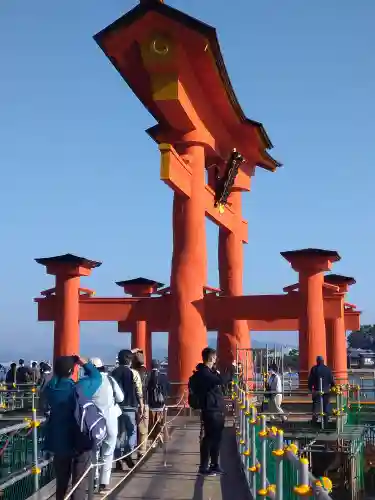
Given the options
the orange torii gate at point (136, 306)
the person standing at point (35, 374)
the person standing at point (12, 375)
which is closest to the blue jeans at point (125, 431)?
the orange torii gate at point (136, 306)

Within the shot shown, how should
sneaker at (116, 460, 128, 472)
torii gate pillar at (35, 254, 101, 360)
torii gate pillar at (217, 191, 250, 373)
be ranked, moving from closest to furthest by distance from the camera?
sneaker at (116, 460, 128, 472)
torii gate pillar at (35, 254, 101, 360)
torii gate pillar at (217, 191, 250, 373)

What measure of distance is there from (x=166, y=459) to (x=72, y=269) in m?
13.8

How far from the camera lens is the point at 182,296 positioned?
22344mm

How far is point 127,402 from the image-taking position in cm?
1122

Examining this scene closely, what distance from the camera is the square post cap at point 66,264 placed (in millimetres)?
25297

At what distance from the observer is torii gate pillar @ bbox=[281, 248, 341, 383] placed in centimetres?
2394

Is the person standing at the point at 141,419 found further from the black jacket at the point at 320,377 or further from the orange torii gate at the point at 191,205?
the orange torii gate at the point at 191,205

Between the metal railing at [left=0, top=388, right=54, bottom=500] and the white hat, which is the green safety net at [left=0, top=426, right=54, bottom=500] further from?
the white hat

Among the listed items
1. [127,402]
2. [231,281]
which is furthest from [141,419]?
[231,281]

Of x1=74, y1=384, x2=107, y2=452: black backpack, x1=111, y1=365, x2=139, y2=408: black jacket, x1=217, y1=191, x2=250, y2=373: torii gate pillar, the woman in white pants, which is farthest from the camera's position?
x1=217, y1=191, x2=250, y2=373: torii gate pillar

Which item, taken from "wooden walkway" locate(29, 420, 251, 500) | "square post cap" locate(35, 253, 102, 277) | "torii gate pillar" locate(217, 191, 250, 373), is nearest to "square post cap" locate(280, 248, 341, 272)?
"torii gate pillar" locate(217, 191, 250, 373)

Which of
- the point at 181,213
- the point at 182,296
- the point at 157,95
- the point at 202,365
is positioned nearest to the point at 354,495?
the point at 182,296

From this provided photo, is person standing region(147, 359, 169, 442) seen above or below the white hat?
below

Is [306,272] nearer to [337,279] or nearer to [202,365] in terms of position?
[337,279]
